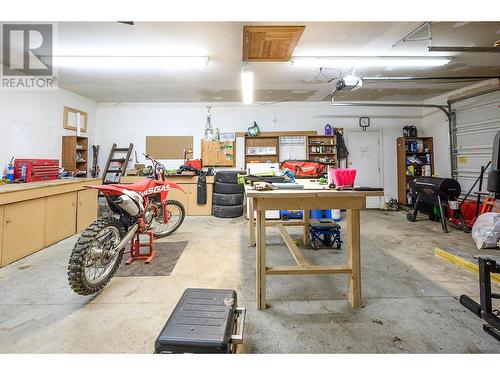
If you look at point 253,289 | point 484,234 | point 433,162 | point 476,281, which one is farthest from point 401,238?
point 433,162

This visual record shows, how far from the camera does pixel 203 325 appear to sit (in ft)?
3.85

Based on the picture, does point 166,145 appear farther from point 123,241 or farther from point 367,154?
point 367,154

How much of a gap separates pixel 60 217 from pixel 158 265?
80.1 inches

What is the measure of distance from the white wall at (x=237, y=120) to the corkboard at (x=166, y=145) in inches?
5.9

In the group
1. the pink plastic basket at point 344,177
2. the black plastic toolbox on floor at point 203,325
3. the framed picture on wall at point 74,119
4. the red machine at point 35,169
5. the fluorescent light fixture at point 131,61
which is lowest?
the black plastic toolbox on floor at point 203,325

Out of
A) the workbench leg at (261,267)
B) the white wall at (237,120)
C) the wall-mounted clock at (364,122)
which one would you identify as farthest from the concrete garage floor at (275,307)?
the wall-mounted clock at (364,122)

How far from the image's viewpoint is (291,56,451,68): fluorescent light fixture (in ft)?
11.4

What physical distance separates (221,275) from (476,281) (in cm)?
252

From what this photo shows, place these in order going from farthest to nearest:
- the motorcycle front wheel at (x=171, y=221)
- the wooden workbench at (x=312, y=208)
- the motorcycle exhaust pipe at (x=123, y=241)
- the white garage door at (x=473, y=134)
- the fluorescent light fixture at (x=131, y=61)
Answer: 1. the white garage door at (x=473, y=134)
2. the motorcycle front wheel at (x=171, y=221)
3. the fluorescent light fixture at (x=131, y=61)
4. the motorcycle exhaust pipe at (x=123, y=241)
5. the wooden workbench at (x=312, y=208)

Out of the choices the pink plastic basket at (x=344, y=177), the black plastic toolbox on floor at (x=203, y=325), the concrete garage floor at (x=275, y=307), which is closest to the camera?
the black plastic toolbox on floor at (x=203, y=325)

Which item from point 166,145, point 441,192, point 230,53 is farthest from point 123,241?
point 441,192

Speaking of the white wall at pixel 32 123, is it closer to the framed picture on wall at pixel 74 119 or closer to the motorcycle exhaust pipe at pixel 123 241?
the framed picture on wall at pixel 74 119

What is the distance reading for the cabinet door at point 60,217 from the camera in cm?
317

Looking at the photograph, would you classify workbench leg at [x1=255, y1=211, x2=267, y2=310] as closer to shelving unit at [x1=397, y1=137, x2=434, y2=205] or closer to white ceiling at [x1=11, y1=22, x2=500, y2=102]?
white ceiling at [x1=11, y1=22, x2=500, y2=102]
